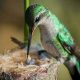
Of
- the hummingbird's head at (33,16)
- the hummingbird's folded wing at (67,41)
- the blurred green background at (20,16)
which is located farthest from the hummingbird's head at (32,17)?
the blurred green background at (20,16)

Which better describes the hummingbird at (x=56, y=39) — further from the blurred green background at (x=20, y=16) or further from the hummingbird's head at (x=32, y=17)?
the blurred green background at (x=20, y=16)

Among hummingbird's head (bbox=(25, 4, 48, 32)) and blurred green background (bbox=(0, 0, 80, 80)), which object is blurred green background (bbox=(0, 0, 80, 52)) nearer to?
blurred green background (bbox=(0, 0, 80, 80))

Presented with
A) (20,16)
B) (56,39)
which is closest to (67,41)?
(56,39)

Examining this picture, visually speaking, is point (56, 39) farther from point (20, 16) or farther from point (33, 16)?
point (20, 16)

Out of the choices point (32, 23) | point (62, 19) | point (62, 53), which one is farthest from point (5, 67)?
point (62, 19)

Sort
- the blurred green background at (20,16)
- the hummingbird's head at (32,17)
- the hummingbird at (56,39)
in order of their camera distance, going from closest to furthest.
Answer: the hummingbird's head at (32,17) → the hummingbird at (56,39) → the blurred green background at (20,16)

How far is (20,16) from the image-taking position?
3.18 metres

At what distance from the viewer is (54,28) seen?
2.78 m

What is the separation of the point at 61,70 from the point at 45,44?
0.21m

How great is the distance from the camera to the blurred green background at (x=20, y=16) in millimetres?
3018

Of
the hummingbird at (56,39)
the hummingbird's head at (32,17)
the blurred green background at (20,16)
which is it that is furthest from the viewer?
the blurred green background at (20,16)

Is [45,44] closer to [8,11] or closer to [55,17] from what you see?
[55,17]

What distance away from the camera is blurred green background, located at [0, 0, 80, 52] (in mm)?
3018

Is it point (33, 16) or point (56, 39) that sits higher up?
point (33, 16)
